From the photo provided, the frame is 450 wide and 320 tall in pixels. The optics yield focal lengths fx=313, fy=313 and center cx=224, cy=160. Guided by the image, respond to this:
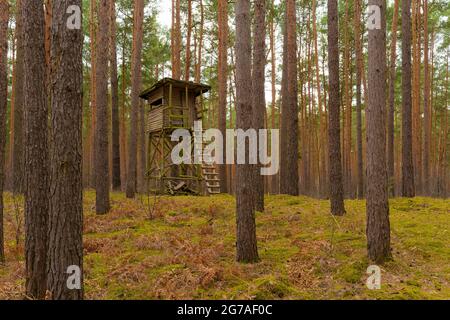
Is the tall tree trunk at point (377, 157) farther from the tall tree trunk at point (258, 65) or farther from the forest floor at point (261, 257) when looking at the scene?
the tall tree trunk at point (258, 65)

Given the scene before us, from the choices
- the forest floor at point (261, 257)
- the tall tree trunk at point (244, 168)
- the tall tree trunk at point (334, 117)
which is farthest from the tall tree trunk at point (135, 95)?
the tall tree trunk at point (244, 168)

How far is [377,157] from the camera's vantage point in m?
6.16

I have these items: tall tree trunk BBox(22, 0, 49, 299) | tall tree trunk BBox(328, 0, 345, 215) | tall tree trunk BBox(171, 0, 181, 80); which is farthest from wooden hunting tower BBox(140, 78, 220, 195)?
tall tree trunk BBox(22, 0, 49, 299)

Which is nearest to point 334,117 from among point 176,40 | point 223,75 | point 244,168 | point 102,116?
point 244,168

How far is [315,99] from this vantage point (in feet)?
96.5

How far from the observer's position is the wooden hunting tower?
15.8m

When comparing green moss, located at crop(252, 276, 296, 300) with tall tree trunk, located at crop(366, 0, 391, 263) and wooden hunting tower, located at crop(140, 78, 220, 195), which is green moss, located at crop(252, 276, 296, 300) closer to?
tall tree trunk, located at crop(366, 0, 391, 263)

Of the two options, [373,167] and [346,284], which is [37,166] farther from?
[373,167]

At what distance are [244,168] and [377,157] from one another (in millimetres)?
2625

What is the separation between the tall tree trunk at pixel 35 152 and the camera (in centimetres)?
509

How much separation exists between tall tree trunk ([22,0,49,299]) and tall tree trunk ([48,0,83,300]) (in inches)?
40.3

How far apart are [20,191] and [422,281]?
1693 centimetres

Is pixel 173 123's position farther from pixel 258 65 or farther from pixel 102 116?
pixel 258 65

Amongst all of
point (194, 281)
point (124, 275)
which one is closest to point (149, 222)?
point (124, 275)
